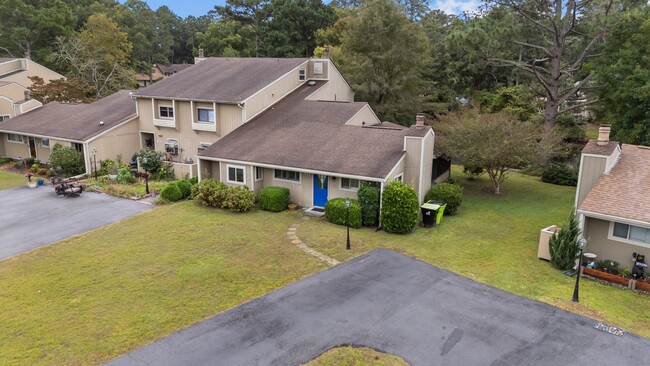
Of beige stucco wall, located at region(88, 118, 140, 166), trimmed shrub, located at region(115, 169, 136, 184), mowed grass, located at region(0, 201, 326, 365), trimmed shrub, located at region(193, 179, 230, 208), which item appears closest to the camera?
mowed grass, located at region(0, 201, 326, 365)

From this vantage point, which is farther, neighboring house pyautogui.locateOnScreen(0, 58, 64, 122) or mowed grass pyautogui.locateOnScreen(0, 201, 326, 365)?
neighboring house pyautogui.locateOnScreen(0, 58, 64, 122)

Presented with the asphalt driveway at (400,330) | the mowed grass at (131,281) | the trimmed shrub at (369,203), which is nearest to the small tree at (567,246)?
the asphalt driveway at (400,330)

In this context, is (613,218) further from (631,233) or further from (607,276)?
(607,276)

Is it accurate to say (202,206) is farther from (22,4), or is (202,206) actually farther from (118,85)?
(22,4)

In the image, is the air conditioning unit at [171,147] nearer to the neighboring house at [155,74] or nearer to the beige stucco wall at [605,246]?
the beige stucco wall at [605,246]

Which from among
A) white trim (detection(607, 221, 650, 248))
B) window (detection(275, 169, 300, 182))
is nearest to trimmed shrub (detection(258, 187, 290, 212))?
window (detection(275, 169, 300, 182))

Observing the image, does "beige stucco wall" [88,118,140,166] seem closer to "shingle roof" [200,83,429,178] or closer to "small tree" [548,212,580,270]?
"shingle roof" [200,83,429,178]

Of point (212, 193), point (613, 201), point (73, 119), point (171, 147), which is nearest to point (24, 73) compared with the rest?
point (73, 119)

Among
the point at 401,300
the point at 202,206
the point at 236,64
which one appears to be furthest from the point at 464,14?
the point at 401,300

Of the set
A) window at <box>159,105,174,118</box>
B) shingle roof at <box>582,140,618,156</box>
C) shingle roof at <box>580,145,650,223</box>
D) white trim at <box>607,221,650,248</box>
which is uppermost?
window at <box>159,105,174,118</box>
